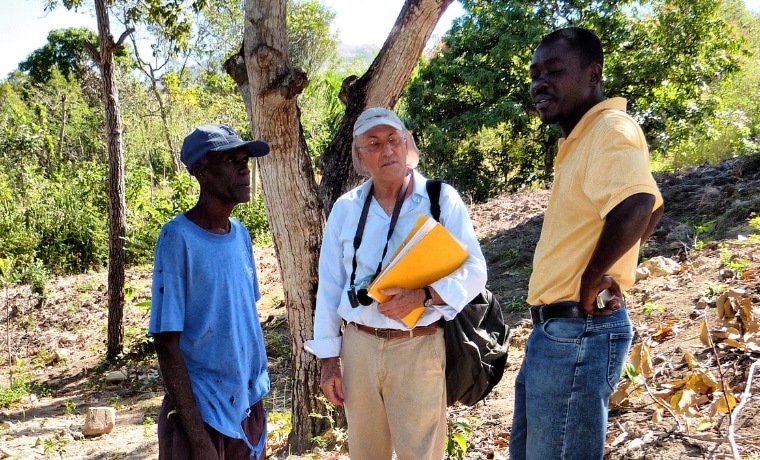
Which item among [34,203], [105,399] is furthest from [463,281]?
[34,203]

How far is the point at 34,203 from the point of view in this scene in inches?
463

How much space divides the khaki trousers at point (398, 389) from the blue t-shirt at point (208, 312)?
1.42 feet

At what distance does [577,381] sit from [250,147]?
4.54 ft

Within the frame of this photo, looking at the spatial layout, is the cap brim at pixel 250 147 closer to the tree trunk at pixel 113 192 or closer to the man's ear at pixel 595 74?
the man's ear at pixel 595 74

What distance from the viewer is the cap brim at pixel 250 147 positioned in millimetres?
2271

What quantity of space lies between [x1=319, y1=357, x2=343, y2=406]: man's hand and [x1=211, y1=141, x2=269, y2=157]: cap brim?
0.85 m

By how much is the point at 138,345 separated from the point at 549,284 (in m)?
7.70

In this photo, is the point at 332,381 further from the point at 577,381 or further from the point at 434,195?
the point at 577,381

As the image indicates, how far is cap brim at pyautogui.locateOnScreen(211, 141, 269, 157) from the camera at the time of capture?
2271mm

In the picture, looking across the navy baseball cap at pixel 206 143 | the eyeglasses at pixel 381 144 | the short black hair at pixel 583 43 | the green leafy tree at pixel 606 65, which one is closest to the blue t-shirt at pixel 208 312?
the navy baseball cap at pixel 206 143

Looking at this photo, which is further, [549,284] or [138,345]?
[138,345]

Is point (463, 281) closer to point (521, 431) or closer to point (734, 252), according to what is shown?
point (521, 431)

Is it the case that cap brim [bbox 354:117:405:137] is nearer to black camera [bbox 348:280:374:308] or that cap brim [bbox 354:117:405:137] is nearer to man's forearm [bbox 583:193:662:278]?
black camera [bbox 348:280:374:308]

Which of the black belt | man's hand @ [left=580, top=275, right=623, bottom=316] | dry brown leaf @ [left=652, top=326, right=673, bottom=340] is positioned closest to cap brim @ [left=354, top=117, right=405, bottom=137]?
the black belt
